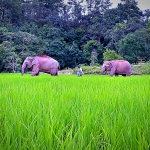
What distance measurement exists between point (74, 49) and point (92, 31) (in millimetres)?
5568

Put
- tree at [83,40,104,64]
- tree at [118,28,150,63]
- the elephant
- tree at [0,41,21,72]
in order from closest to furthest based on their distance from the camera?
the elephant < tree at [0,41,21,72] < tree at [118,28,150,63] < tree at [83,40,104,64]

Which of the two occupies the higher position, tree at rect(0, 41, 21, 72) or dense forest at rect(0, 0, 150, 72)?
dense forest at rect(0, 0, 150, 72)

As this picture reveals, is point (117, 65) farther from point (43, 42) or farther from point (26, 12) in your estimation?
point (26, 12)

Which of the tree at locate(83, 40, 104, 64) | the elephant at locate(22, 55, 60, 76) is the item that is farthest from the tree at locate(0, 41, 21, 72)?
the elephant at locate(22, 55, 60, 76)

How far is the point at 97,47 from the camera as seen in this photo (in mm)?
33438

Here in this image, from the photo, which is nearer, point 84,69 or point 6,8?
point 84,69

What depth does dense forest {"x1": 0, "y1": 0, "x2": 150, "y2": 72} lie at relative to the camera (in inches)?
1062

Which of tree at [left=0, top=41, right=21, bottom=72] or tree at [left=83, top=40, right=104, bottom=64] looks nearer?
tree at [left=0, top=41, right=21, bottom=72]

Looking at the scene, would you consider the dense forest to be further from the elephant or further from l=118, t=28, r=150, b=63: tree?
the elephant

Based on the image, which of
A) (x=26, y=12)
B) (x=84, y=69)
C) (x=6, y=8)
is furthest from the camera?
(x=26, y=12)

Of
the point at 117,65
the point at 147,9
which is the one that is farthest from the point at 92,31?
the point at 117,65

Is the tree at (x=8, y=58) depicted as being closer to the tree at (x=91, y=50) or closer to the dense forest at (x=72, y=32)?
the dense forest at (x=72, y=32)

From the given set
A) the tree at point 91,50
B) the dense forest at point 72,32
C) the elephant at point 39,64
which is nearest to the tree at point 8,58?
the dense forest at point 72,32

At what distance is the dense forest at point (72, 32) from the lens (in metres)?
27.0
